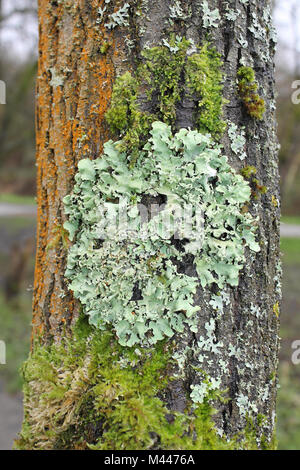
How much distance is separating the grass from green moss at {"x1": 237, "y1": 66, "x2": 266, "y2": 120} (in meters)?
15.4

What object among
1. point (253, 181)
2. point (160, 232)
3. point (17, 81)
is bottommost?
point (160, 232)

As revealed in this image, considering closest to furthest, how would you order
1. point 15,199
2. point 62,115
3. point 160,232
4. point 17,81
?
point 160,232 → point 62,115 → point 17,81 → point 15,199

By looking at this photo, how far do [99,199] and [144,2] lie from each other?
0.55m

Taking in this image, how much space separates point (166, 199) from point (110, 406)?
579mm

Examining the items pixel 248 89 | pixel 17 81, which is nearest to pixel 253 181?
pixel 248 89

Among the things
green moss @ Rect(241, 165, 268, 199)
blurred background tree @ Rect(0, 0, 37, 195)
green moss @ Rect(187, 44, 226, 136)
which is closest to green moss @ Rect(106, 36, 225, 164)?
green moss @ Rect(187, 44, 226, 136)

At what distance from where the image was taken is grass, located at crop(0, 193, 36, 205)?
→ 53.8 feet

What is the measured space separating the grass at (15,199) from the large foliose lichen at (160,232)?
15.4 meters

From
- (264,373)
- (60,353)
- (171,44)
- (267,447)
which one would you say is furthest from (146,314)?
(171,44)

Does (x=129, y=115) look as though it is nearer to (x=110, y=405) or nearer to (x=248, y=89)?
(x=248, y=89)

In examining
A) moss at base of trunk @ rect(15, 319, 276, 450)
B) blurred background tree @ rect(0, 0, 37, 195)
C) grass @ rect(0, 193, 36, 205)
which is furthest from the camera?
grass @ rect(0, 193, 36, 205)

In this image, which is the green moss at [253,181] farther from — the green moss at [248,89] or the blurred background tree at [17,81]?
the blurred background tree at [17,81]

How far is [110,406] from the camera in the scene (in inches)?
43.6

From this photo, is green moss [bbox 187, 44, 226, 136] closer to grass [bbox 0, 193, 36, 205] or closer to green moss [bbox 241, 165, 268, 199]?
green moss [bbox 241, 165, 268, 199]
